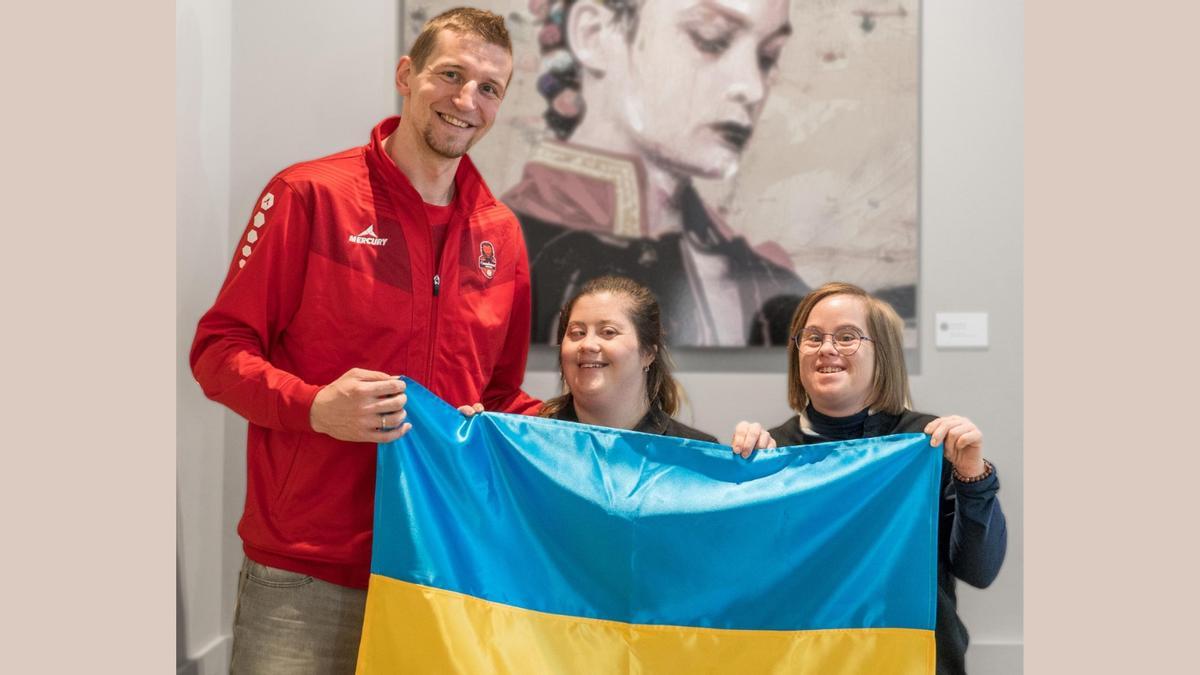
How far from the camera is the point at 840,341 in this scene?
2072 millimetres

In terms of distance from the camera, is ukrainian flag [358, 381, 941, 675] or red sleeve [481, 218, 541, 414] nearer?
ukrainian flag [358, 381, 941, 675]

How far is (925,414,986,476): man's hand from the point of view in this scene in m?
1.85

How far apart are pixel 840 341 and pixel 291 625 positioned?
1201 millimetres

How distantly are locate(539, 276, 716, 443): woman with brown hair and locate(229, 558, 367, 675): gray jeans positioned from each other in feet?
1.97

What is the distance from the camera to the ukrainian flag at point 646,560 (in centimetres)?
184

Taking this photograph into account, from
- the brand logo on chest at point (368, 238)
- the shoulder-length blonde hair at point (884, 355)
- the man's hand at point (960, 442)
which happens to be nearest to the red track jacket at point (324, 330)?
the brand logo on chest at point (368, 238)

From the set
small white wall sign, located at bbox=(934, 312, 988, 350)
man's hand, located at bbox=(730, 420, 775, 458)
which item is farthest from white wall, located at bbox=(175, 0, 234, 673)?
small white wall sign, located at bbox=(934, 312, 988, 350)

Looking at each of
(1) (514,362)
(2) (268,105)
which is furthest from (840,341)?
(2) (268,105)

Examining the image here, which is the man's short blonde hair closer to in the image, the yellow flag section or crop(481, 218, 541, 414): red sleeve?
crop(481, 218, 541, 414): red sleeve

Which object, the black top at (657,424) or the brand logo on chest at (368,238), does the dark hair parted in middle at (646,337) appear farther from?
the brand logo on chest at (368,238)

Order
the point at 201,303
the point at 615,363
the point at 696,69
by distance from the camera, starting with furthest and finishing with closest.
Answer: the point at 696,69 → the point at 201,303 → the point at 615,363

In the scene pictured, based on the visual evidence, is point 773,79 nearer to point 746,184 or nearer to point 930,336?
point 746,184

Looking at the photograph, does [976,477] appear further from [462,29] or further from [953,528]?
[462,29]

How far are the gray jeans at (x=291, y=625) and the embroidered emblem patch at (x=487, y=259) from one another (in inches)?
27.2
